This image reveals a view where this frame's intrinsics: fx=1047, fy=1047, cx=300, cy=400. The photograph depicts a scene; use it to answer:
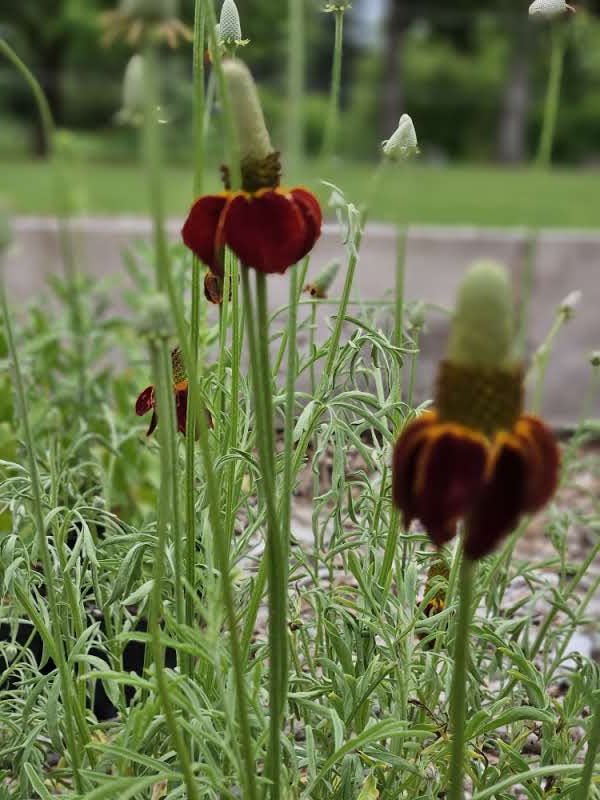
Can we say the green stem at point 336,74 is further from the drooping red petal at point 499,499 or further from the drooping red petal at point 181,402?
the drooping red petal at point 499,499

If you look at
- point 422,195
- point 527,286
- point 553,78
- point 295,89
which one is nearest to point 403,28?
point 422,195

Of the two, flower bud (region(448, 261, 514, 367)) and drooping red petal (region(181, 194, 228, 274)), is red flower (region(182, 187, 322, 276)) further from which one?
flower bud (region(448, 261, 514, 367))

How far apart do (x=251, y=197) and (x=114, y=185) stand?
232 inches

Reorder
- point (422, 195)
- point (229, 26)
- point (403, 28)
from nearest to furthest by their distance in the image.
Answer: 1. point (229, 26)
2. point (422, 195)
3. point (403, 28)

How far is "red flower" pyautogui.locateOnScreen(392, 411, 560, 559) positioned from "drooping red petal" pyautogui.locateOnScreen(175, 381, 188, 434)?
443 millimetres

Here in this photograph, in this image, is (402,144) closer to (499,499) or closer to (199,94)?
(199,94)

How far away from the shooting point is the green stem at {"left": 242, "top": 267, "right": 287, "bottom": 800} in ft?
1.99

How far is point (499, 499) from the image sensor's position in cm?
53

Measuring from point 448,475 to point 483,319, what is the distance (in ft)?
0.27

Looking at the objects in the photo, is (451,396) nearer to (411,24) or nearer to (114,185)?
(114,185)

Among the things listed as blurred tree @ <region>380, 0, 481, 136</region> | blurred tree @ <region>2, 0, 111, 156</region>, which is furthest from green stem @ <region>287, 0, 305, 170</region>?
blurred tree @ <region>2, 0, 111, 156</region>

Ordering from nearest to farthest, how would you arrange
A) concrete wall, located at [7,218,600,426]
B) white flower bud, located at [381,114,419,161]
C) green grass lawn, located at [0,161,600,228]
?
white flower bud, located at [381,114,419,161] → concrete wall, located at [7,218,600,426] → green grass lawn, located at [0,161,600,228]

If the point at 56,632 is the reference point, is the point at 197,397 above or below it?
above

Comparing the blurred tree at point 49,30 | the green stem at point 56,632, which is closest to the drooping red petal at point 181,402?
the green stem at point 56,632
